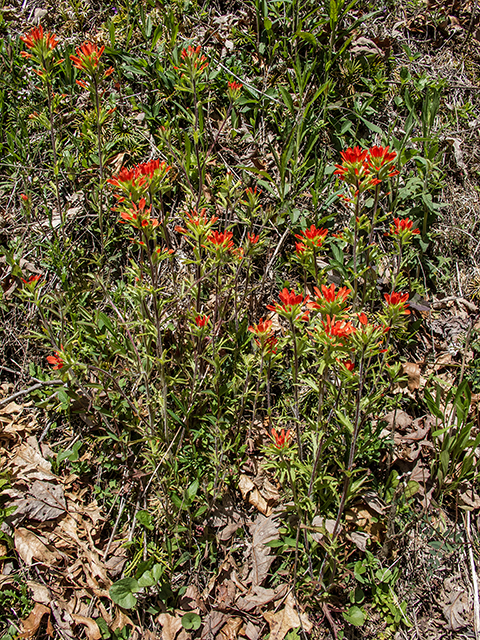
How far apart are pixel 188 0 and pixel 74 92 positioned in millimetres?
1179

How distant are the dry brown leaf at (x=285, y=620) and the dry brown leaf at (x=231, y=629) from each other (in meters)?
0.14

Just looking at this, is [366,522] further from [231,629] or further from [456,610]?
[231,629]

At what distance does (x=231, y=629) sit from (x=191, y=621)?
0.66 ft

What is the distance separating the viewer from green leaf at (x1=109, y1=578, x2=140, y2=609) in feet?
6.93

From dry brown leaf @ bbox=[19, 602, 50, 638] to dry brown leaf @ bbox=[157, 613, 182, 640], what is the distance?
561 millimetres

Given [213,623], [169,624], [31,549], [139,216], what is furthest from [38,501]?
[139,216]

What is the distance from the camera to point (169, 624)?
2.18 m

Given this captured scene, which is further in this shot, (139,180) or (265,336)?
(265,336)

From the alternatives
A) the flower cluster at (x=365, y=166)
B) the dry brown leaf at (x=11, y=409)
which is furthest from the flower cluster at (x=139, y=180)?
the dry brown leaf at (x=11, y=409)

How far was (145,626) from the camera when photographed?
2.22 m

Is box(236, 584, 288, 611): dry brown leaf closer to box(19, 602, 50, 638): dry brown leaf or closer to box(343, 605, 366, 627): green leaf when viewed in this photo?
box(343, 605, 366, 627): green leaf

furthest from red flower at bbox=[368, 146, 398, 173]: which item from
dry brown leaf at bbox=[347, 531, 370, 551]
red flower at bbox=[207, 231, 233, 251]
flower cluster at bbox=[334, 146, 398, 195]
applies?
dry brown leaf at bbox=[347, 531, 370, 551]

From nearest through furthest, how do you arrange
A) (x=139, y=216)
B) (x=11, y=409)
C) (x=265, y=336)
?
(x=139, y=216)
(x=265, y=336)
(x=11, y=409)

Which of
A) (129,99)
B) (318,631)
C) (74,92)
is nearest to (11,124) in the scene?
(74,92)
